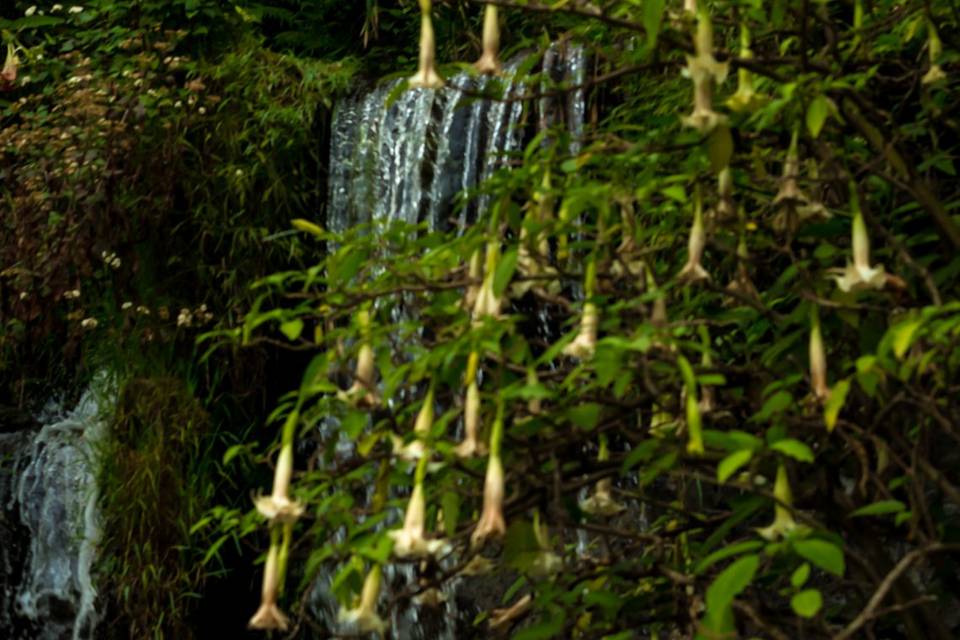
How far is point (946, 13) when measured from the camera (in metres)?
3.03

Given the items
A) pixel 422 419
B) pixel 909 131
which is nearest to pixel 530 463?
pixel 422 419

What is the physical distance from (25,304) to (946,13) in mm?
3698

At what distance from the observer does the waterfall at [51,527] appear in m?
5.37

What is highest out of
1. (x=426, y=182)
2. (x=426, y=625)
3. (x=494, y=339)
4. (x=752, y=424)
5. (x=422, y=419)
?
(x=494, y=339)

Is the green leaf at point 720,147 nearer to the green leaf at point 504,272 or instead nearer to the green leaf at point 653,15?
the green leaf at point 653,15

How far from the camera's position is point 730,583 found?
1.81 metres

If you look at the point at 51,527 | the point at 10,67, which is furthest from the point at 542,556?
the point at 51,527

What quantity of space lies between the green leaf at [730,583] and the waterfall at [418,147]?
3.62 meters

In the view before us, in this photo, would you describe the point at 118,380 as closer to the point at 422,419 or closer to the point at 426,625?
the point at 426,625

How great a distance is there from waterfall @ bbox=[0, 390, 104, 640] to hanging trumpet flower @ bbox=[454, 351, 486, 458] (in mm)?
3671

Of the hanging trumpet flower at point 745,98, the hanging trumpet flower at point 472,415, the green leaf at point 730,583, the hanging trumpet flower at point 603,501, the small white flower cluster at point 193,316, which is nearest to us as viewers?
the green leaf at point 730,583

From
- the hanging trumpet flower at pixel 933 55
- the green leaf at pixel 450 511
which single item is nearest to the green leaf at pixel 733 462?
the green leaf at pixel 450 511

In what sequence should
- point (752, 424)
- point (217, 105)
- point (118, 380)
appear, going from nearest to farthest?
1. point (752, 424)
2. point (118, 380)
3. point (217, 105)

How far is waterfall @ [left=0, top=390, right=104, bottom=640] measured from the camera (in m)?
5.37
